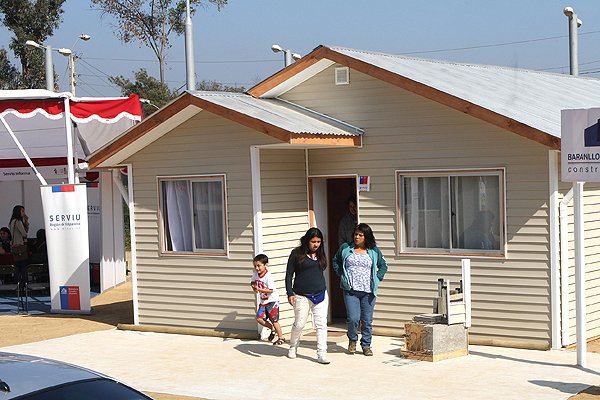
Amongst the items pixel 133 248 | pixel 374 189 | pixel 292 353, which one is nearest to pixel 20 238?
pixel 133 248

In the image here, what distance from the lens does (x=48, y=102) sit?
1689 centimetres

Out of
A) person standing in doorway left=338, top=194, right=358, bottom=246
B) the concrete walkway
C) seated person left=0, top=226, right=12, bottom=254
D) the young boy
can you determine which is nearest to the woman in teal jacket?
the concrete walkway

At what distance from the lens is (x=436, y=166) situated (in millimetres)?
13156

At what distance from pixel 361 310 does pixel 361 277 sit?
1.58ft

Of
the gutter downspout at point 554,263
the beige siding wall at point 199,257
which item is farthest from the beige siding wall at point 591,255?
the beige siding wall at point 199,257

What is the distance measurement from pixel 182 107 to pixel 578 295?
20.0ft

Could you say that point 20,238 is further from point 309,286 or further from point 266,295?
point 309,286

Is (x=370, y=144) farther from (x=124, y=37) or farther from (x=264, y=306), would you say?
(x=124, y=37)

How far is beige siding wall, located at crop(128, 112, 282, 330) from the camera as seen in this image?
13938mm

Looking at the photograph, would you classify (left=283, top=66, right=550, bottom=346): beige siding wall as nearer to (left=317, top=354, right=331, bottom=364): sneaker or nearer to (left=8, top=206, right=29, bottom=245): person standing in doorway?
(left=317, top=354, right=331, bottom=364): sneaker

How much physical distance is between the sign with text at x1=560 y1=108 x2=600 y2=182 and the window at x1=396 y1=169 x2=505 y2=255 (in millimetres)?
1697

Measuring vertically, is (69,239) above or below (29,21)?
below

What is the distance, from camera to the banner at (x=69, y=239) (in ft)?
55.0

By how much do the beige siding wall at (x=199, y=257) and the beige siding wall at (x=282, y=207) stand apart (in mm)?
258
